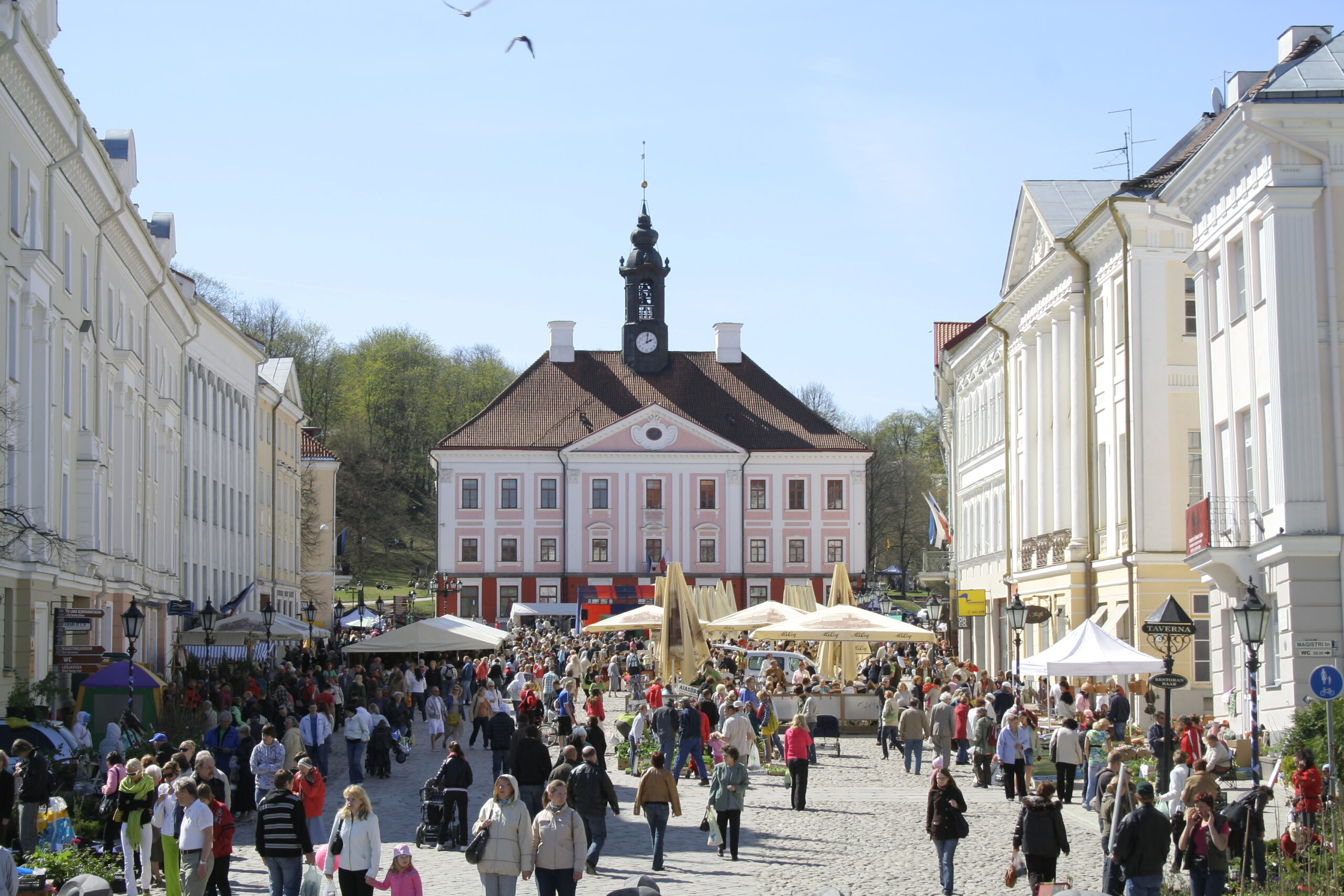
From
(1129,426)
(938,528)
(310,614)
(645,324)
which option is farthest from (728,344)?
(1129,426)

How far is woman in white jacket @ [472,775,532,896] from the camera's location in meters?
12.7

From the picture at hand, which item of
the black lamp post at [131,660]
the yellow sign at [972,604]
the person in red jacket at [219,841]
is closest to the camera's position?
the person in red jacket at [219,841]

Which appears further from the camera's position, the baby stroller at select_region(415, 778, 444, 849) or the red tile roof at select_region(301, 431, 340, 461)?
the red tile roof at select_region(301, 431, 340, 461)

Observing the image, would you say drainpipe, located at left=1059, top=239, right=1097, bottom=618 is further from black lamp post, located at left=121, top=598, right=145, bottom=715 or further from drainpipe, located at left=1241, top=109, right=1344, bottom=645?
black lamp post, located at left=121, top=598, right=145, bottom=715

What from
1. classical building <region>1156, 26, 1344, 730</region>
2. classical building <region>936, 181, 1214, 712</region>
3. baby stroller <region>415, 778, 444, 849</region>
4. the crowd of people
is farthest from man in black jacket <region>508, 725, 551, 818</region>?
classical building <region>936, 181, 1214, 712</region>

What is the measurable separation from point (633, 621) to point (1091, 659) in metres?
17.4

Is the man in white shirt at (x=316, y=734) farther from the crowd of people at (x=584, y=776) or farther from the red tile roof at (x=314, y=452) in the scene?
the red tile roof at (x=314, y=452)

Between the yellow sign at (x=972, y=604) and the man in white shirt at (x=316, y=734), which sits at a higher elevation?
the yellow sign at (x=972, y=604)

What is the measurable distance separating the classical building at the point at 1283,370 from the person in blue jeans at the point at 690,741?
26.5ft

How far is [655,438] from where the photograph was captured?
266ft

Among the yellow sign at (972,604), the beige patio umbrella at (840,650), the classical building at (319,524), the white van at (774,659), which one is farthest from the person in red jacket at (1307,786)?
the classical building at (319,524)

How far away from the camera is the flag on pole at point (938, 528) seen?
53938mm

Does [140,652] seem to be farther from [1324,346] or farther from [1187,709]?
[1324,346]

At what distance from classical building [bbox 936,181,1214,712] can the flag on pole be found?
6.47 meters
